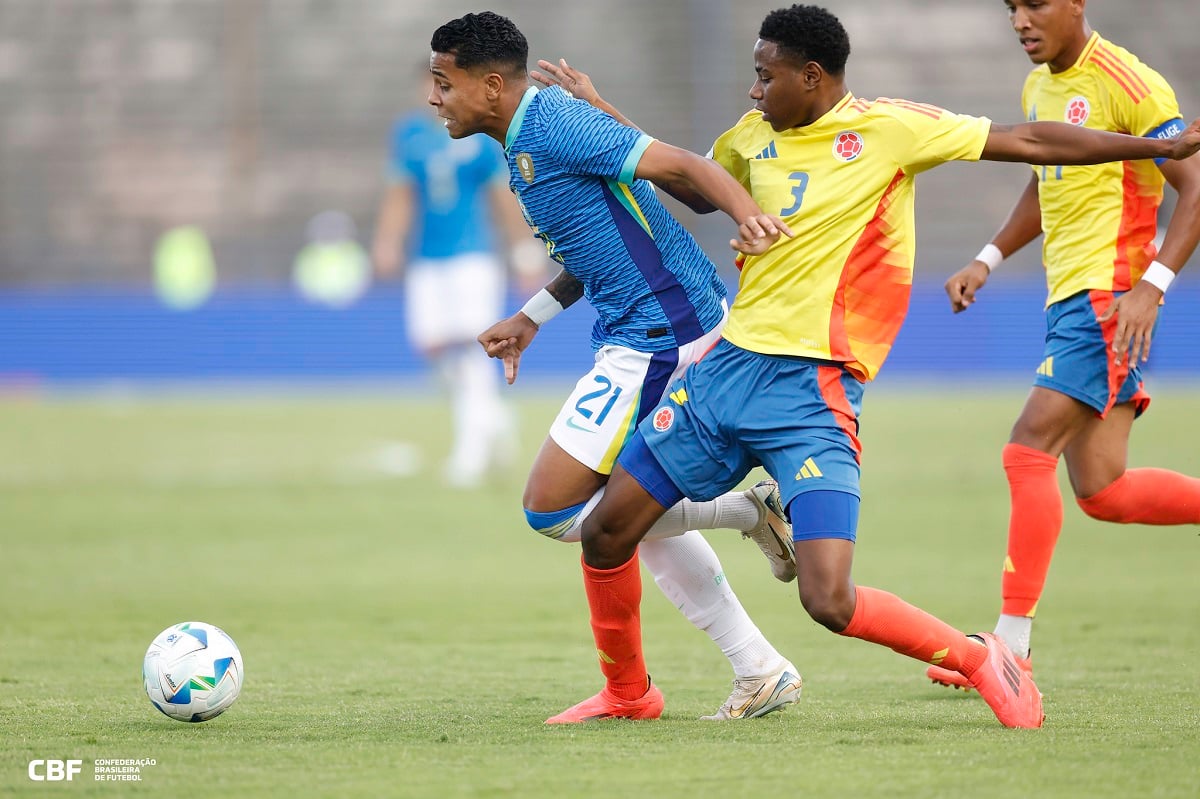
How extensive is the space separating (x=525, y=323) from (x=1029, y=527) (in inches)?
75.1

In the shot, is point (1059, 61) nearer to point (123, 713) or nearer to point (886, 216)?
point (886, 216)

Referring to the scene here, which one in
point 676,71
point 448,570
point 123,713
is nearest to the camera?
point 123,713

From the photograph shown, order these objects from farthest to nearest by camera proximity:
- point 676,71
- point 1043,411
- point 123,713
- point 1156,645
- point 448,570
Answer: point 676,71 → point 448,570 → point 1156,645 → point 1043,411 → point 123,713

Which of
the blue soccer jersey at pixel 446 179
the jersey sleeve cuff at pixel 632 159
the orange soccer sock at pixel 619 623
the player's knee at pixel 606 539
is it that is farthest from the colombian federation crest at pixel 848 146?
the blue soccer jersey at pixel 446 179

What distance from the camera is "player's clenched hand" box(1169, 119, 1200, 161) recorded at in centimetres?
443

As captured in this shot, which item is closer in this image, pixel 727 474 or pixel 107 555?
pixel 727 474

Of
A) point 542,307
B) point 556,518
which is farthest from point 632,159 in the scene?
point 556,518

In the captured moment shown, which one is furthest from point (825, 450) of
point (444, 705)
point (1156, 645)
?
point (1156, 645)

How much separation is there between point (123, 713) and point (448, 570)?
140 inches

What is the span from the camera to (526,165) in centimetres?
460

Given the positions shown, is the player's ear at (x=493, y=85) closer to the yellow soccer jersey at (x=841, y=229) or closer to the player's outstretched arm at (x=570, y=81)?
the player's outstretched arm at (x=570, y=81)

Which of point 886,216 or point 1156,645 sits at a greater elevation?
point 886,216

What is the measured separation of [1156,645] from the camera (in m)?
5.85

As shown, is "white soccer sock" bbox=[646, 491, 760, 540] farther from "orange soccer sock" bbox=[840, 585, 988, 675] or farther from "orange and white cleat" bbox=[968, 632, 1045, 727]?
"orange and white cleat" bbox=[968, 632, 1045, 727]
